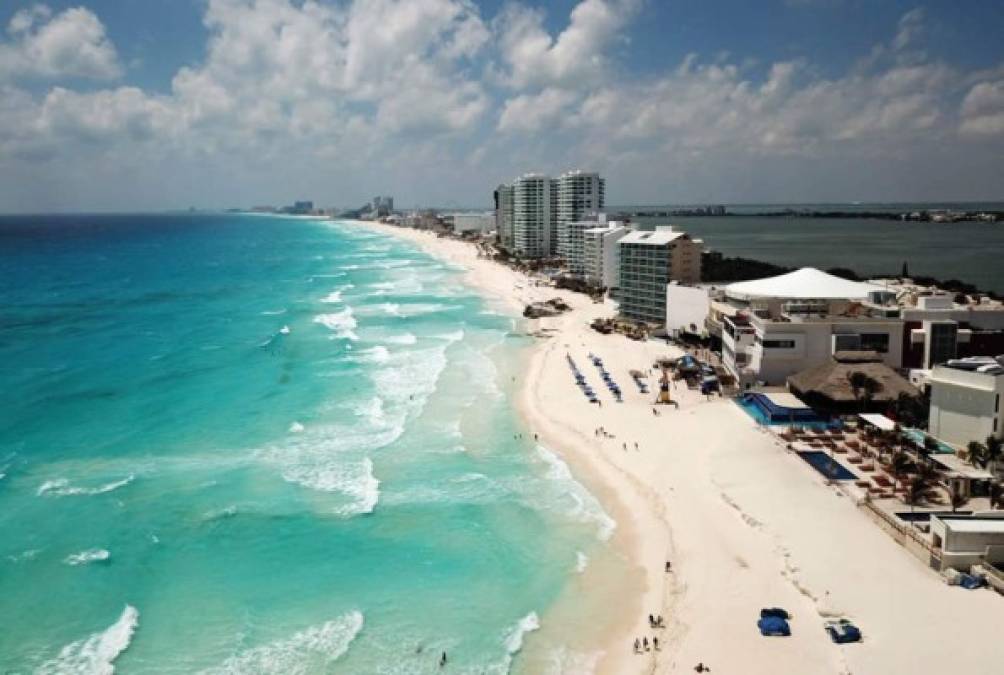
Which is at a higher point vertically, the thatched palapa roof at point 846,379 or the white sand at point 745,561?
the thatched palapa roof at point 846,379

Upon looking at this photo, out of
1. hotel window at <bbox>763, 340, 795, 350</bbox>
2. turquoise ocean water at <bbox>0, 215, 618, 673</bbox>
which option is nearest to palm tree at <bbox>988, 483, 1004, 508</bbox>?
turquoise ocean water at <bbox>0, 215, 618, 673</bbox>

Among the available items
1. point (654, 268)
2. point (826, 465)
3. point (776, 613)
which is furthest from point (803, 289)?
point (776, 613)

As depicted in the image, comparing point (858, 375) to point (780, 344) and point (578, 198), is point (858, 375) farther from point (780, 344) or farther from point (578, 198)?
point (578, 198)

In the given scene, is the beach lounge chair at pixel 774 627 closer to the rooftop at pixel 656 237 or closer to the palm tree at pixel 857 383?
the palm tree at pixel 857 383

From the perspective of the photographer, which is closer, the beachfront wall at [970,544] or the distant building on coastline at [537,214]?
the beachfront wall at [970,544]

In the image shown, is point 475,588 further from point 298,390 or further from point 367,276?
point 367,276

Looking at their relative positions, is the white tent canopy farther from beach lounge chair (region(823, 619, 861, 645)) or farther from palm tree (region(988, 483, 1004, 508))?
beach lounge chair (region(823, 619, 861, 645))

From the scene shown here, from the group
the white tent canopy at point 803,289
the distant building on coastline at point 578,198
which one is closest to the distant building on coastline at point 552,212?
the distant building on coastline at point 578,198
